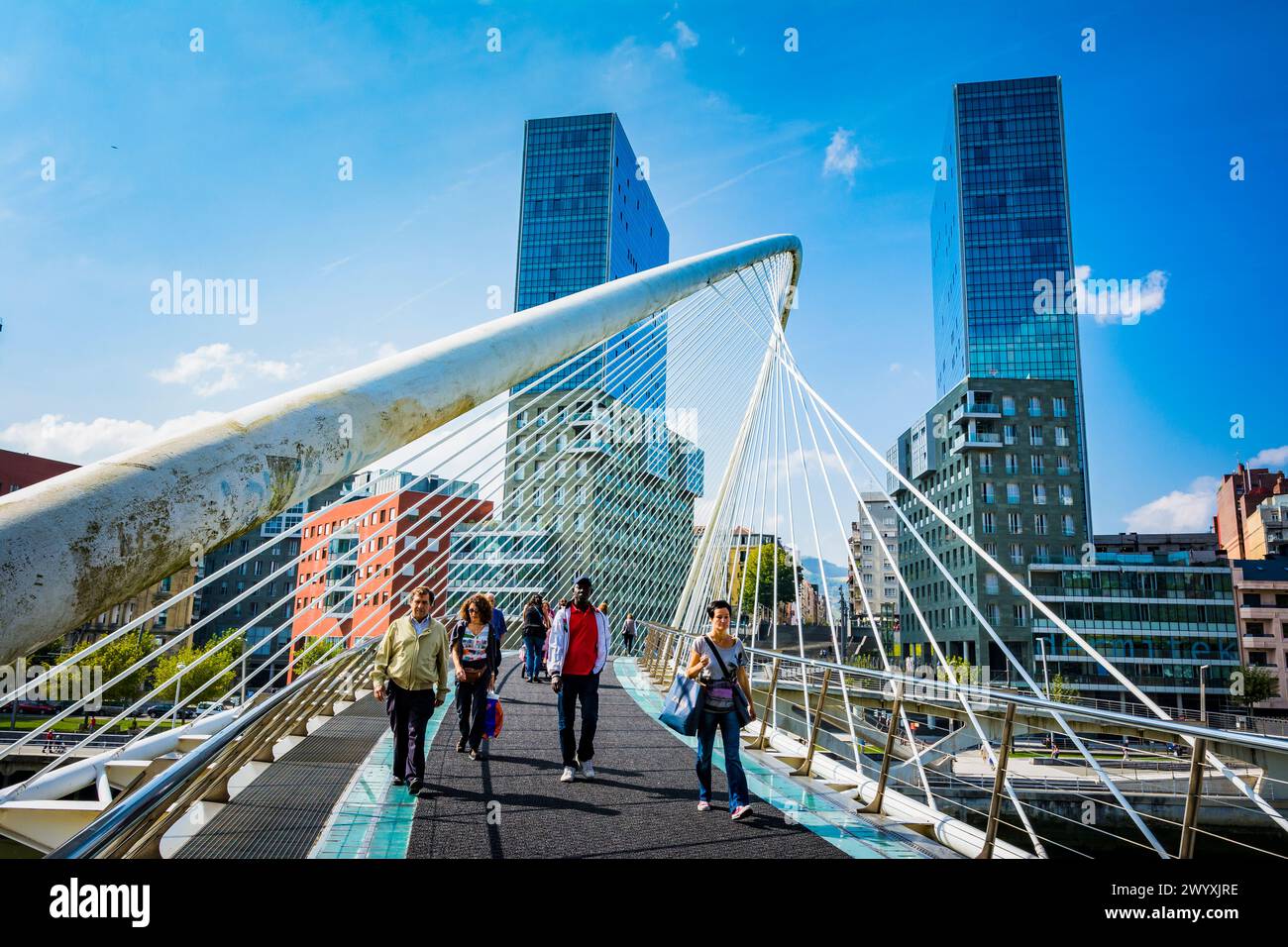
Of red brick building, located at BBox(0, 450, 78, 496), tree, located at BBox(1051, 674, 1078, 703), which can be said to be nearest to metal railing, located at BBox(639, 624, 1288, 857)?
tree, located at BBox(1051, 674, 1078, 703)

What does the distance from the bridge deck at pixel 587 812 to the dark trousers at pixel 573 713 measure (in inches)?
7.9

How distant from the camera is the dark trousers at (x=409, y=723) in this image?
511 cm

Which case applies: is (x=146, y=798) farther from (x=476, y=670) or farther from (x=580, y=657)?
(x=476, y=670)

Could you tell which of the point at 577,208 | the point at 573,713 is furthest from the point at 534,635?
the point at 577,208

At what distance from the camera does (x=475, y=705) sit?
6352mm

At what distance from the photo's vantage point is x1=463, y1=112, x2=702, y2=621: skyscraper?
35.8 ft

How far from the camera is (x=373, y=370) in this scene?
10.6 feet

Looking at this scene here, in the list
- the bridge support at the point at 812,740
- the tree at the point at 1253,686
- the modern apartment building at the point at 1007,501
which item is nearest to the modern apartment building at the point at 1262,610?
the tree at the point at 1253,686

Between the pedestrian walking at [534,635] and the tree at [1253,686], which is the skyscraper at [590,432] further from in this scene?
the tree at [1253,686]

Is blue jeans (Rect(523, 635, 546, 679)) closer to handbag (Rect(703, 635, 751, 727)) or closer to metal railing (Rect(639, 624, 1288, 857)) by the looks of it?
metal railing (Rect(639, 624, 1288, 857))
